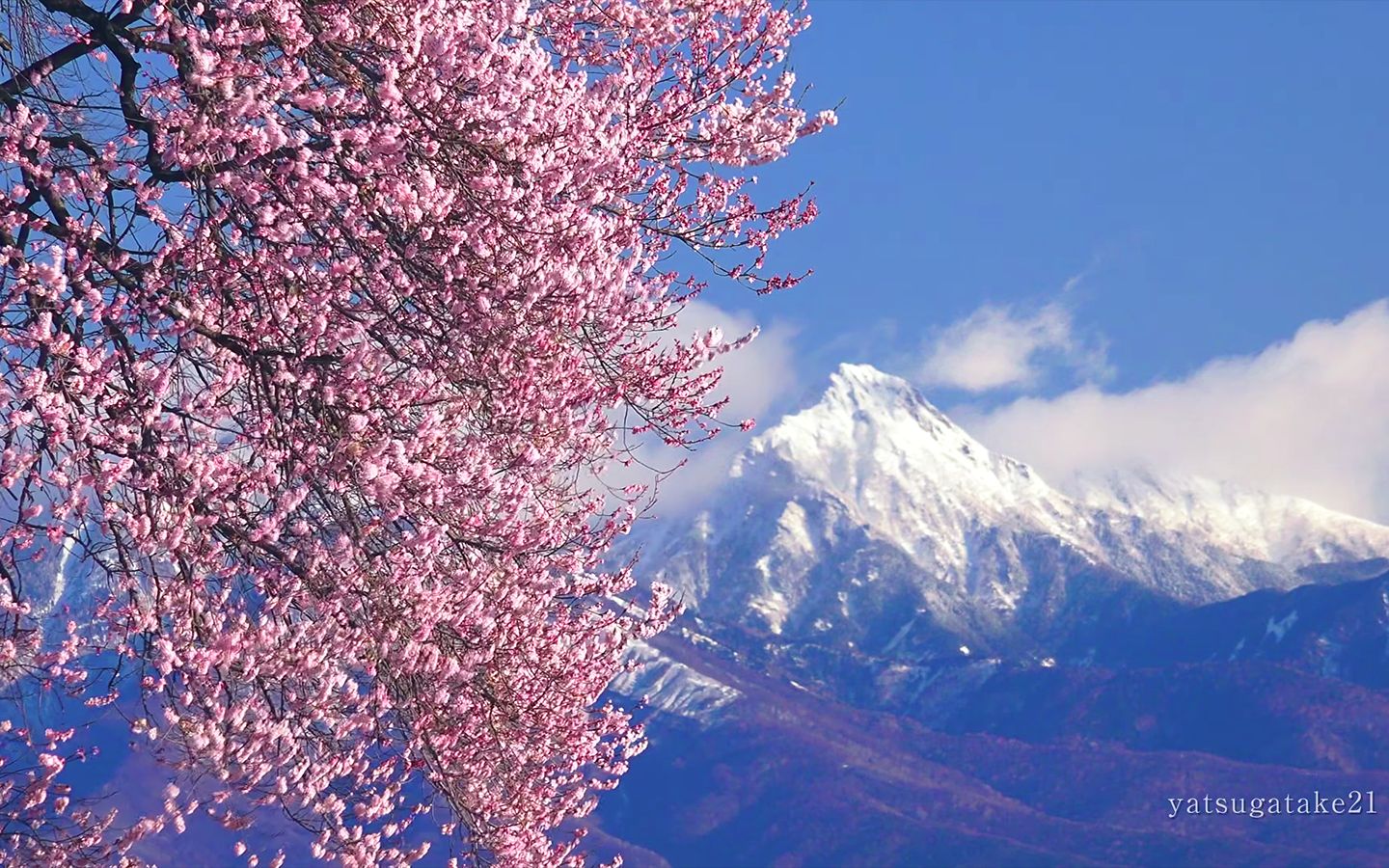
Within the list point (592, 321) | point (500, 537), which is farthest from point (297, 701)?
point (592, 321)

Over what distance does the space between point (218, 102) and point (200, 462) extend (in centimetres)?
219

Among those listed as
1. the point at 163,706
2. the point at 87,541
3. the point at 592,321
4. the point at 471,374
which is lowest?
the point at 163,706

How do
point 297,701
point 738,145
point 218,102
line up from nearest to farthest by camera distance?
point 218,102, point 297,701, point 738,145

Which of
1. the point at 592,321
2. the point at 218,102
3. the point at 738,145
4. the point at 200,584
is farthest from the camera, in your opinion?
the point at 738,145

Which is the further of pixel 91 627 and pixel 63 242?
pixel 91 627

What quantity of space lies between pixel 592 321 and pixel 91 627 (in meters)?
4.21

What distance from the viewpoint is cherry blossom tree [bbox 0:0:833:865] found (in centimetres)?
980

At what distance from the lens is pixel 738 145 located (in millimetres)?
14336

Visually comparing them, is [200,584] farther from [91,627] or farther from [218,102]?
[218,102]

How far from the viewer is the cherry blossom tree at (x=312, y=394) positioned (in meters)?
9.80

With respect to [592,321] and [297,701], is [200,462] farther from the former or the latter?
[592,321]

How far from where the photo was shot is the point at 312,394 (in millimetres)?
10609

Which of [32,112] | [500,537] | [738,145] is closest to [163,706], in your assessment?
[500,537]

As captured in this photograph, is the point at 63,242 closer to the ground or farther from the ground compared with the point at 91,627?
farther from the ground
